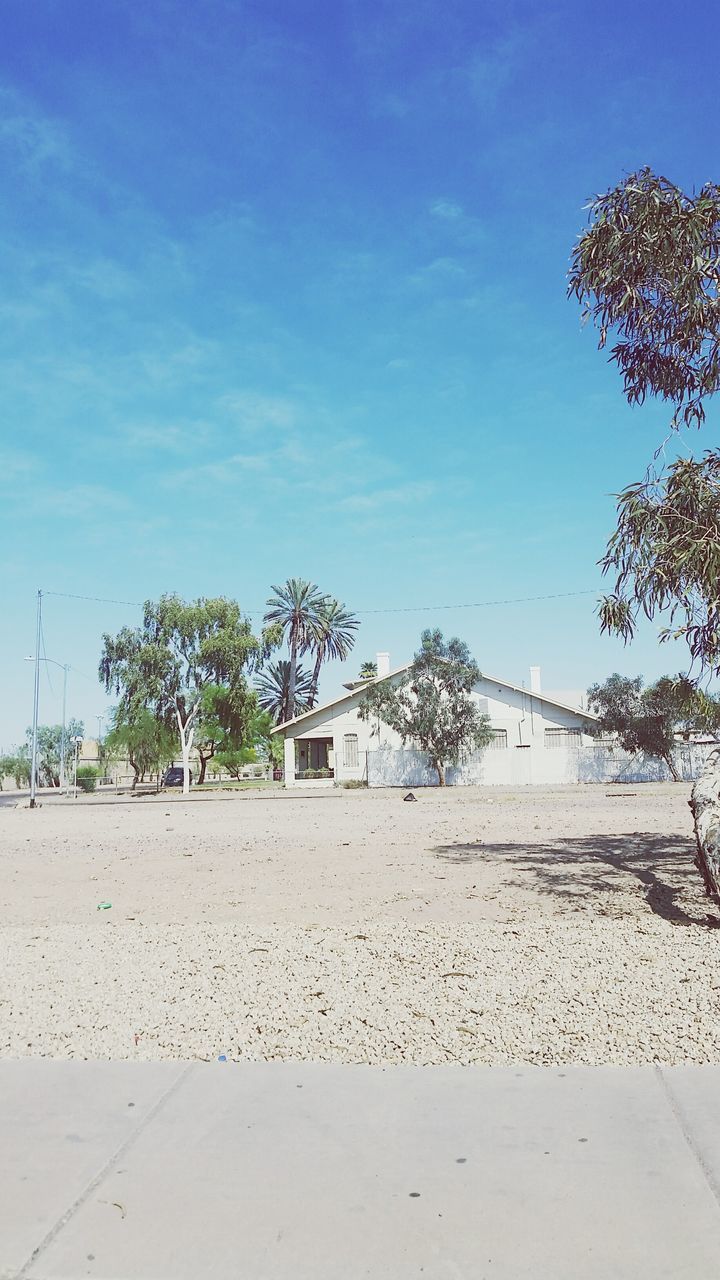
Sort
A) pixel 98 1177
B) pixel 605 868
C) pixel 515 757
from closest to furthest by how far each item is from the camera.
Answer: pixel 98 1177, pixel 605 868, pixel 515 757

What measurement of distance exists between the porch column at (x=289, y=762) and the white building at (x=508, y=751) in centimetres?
8

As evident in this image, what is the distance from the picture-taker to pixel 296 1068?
4.60 m

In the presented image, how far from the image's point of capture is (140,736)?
5450 cm

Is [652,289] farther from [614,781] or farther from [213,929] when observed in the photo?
[614,781]

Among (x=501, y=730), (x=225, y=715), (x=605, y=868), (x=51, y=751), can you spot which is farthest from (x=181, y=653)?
(x=51, y=751)

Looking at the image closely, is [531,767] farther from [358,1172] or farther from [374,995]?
[358,1172]

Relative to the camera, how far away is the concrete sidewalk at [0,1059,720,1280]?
2.90m

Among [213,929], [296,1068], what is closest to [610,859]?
[213,929]

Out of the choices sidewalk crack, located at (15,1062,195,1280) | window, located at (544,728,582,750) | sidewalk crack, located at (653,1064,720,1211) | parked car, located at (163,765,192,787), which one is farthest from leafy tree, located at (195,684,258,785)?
sidewalk crack, located at (653,1064,720,1211)

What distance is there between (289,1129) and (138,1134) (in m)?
0.63

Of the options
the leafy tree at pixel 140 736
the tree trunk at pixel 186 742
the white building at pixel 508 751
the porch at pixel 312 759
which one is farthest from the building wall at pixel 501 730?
the leafy tree at pixel 140 736

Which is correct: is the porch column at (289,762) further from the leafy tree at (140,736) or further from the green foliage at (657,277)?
the green foliage at (657,277)

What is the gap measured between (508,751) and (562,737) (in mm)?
3242

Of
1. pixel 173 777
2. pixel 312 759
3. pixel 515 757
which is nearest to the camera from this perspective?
pixel 515 757
